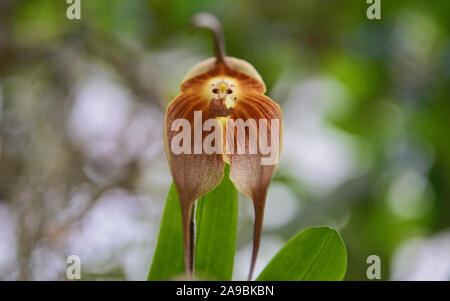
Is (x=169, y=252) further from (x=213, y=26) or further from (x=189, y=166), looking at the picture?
(x=213, y=26)

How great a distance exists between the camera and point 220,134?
61 cm

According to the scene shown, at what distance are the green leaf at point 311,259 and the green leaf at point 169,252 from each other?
0.10 metres

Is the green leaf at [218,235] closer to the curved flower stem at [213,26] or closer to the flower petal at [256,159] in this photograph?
the flower petal at [256,159]

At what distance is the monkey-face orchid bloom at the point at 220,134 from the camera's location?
55cm

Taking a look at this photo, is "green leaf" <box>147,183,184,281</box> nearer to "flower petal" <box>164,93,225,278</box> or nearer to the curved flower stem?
"flower petal" <box>164,93,225,278</box>

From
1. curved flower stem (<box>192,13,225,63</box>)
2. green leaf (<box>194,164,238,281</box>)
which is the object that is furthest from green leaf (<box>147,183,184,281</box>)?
curved flower stem (<box>192,13,225,63</box>)

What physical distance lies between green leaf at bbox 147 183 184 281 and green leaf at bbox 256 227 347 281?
99 mm

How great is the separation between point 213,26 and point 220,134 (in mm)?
165

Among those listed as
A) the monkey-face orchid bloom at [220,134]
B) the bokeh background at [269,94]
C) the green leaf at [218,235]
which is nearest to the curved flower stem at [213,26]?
the monkey-face orchid bloom at [220,134]

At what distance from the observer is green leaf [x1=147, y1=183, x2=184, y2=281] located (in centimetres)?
66

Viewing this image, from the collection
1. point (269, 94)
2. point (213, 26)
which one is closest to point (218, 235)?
point (213, 26)

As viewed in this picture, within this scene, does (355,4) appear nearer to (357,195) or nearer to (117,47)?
(357,195)

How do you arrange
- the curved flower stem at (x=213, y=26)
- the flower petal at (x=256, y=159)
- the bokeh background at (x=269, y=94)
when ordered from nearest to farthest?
the curved flower stem at (x=213, y=26) → the flower petal at (x=256, y=159) → the bokeh background at (x=269, y=94)

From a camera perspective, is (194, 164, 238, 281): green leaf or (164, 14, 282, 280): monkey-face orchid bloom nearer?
(164, 14, 282, 280): monkey-face orchid bloom
